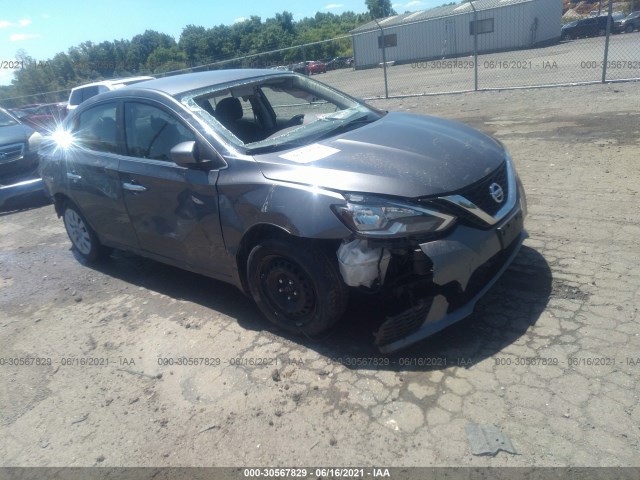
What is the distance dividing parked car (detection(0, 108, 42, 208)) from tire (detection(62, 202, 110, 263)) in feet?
10.3

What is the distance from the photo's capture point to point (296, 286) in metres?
3.23

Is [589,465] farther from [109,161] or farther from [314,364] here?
[109,161]

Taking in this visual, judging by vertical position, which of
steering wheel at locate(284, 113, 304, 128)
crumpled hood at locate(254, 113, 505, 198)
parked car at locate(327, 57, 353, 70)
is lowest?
parked car at locate(327, 57, 353, 70)

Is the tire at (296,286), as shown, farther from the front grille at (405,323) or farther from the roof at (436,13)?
the roof at (436,13)

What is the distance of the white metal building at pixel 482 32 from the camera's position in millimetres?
30766

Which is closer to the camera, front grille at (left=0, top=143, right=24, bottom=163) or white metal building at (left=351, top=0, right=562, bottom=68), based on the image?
front grille at (left=0, top=143, right=24, bottom=163)

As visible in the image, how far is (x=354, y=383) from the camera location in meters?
2.91

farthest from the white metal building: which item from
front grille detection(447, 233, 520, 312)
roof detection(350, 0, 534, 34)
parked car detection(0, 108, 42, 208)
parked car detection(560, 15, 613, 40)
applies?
front grille detection(447, 233, 520, 312)

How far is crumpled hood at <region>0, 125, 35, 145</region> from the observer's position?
26.1 feet

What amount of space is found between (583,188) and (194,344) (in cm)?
432

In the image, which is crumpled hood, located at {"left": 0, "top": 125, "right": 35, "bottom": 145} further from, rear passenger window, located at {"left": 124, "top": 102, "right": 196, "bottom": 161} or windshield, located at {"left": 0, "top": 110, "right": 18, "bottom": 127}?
rear passenger window, located at {"left": 124, "top": 102, "right": 196, "bottom": 161}

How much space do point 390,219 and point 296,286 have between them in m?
0.83

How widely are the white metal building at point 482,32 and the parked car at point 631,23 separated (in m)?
3.86

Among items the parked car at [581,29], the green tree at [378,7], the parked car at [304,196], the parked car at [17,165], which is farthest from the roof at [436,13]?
the green tree at [378,7]
